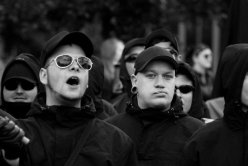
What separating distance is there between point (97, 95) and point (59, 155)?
2.66 m

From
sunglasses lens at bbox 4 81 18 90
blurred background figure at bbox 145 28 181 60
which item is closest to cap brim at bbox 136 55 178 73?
sunglasses lens at bbox 4 81 18 90

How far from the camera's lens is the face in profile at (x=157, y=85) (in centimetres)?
772

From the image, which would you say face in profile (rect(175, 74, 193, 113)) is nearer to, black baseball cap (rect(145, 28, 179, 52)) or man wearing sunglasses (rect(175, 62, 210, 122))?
man wearing sunglasses (rect(175, 62, 210, 122))

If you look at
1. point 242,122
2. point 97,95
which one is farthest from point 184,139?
point 97,95

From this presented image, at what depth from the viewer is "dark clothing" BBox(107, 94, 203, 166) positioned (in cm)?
755

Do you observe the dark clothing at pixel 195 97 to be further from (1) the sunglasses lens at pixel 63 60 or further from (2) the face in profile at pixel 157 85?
(1) the sunglasses lens at pixel 63 60

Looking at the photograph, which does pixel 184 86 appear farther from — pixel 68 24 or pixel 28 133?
pixel 68 24

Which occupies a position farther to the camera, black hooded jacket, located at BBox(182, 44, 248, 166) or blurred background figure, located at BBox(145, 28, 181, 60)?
blurred background figure, located at BBox(145, 28, 181, 60)

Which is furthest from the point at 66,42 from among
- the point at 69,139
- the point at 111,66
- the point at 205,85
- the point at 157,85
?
the point at 205,85

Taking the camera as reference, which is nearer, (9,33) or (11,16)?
(11,16)

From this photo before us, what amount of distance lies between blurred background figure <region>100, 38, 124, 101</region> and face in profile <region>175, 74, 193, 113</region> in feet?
10.5

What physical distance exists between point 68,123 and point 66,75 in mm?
423

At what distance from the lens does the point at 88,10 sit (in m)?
16.2

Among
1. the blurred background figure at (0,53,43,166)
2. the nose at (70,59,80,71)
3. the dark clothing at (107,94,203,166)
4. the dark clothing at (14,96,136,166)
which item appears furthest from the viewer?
the blurred background figure at (0,53,43,166)
